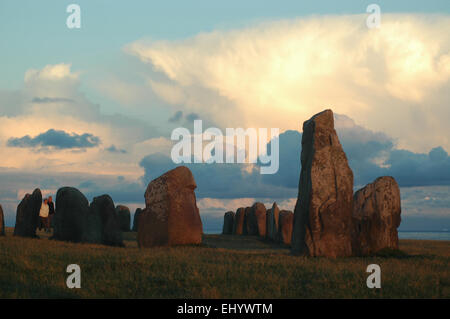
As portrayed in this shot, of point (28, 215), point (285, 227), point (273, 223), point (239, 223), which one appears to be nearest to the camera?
point (28, 215)

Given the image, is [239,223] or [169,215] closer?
[169,215]

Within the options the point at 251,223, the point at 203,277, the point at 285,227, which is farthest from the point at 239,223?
the point at 203,277

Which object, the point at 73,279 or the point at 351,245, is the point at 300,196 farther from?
the point at 73,279

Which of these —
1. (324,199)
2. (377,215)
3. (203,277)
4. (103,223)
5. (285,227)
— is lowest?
(203,277)

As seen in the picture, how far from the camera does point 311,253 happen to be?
17656mm

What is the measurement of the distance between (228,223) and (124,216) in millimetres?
9580

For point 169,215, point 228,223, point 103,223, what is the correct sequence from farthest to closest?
point 228,223, point 103,223, point 169,215

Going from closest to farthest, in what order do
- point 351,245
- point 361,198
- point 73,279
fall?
1. point 73,279
2. point 351,245
3. point 361,198

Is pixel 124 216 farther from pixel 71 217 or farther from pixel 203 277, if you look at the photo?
pixel 203 277

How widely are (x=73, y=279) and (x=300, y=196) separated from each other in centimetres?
970

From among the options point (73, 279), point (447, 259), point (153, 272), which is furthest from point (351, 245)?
point (73, 279)

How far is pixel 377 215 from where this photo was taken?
20.2 m

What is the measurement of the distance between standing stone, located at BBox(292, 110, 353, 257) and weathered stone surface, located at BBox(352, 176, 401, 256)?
1.79 meters

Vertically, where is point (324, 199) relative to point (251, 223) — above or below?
above
